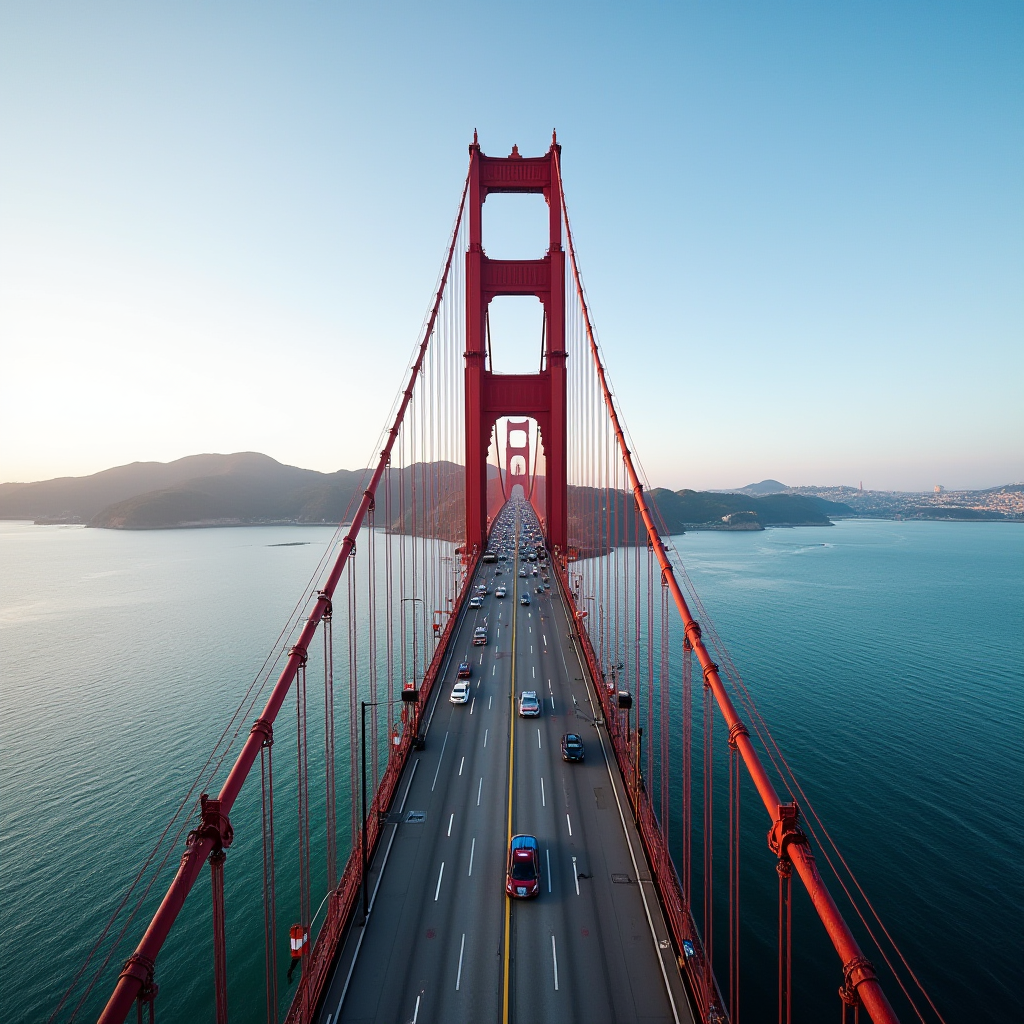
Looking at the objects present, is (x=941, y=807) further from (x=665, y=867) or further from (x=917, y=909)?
(x=665, y=867)

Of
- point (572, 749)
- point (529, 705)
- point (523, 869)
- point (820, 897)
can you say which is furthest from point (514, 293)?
point (820, 897)

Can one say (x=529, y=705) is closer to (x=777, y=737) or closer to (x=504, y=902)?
(x=504, y=902)

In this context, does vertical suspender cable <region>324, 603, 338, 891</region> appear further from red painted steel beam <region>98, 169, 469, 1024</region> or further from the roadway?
red painted steel beam <region>98, 169, 469, 1024</region>

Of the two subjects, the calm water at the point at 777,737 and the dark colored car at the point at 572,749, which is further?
the dark colored car at the point at 572,749

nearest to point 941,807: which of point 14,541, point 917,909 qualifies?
point 917,909

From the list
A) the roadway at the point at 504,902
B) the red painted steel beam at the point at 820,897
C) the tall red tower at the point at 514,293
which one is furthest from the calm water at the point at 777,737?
the tall red tower at the point at 514,293

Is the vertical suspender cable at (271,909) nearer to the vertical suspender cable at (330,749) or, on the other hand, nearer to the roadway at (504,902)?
the vertical suspender cable at (330,749)

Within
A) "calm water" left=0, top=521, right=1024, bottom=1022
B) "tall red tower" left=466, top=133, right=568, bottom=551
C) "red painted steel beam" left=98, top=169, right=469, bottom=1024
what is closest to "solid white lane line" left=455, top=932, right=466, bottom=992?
"red painted steel beam" left=98, top=169, right=469, bottom=1024
